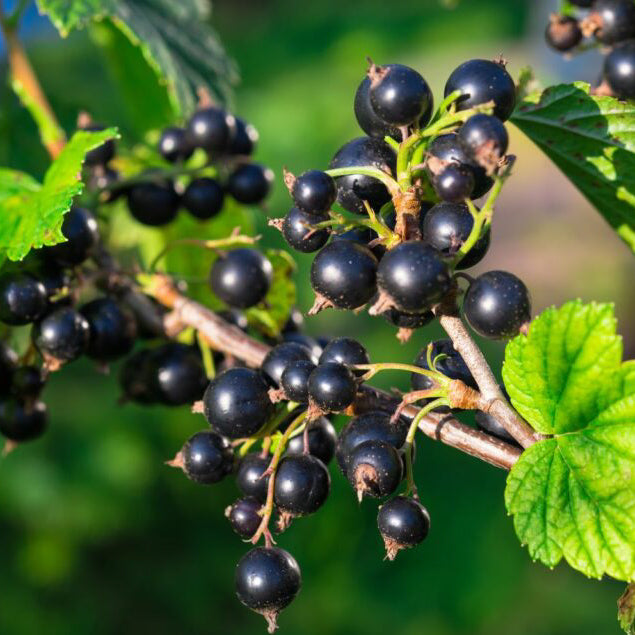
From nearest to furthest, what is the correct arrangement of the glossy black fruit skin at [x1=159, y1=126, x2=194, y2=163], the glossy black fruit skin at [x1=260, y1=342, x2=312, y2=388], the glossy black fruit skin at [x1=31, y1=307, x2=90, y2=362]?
the glossy black fruit skin at [x1=260, y1=342, x2=312, y2=388]
the glossy black fruit skin at [x1=31, y1=307, x2=90, y2=362]
the glossy black fruit skin at [x1=159, y1=126, x2=194, y2=163]

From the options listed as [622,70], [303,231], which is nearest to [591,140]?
[622,70]

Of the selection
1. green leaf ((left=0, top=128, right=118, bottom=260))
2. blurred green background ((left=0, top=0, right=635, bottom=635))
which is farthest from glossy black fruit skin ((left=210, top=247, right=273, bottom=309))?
blurred green background ((left=0, top=0, right=635, bottom=635))

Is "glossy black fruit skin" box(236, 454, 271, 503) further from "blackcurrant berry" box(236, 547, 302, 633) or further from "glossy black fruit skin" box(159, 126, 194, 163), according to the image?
"glossy black fruit skin" box(159, 126, 194, 163)

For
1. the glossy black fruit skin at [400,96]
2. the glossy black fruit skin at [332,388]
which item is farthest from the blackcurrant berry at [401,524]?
the glossy black fruit skin at [400,96]

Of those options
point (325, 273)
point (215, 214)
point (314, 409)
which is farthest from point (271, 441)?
point (215, 214)

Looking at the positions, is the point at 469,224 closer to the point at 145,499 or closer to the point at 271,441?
the point at 271,441

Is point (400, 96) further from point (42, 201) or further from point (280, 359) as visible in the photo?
point (42, 201)
